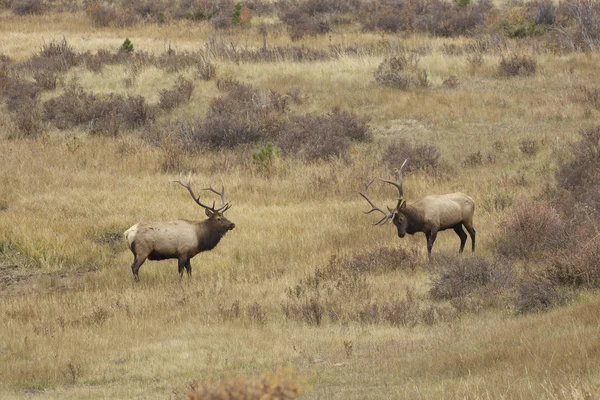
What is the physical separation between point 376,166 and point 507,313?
33.6 ft

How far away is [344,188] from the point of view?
785 inches

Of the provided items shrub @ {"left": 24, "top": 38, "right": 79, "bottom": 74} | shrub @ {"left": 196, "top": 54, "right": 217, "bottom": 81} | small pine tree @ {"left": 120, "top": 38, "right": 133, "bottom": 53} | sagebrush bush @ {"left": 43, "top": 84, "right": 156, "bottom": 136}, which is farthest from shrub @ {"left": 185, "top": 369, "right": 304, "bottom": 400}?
small pine tree @ {"left": 120, "top": 38, "right": 133, "bottom": 53}

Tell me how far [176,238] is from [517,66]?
15683 millimetres

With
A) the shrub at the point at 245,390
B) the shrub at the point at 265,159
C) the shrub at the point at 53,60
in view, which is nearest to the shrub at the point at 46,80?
the shrub at the point at 53,60

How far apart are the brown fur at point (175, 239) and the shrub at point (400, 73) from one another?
12769 millimetres

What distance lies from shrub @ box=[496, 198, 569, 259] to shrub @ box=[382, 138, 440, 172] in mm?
5824

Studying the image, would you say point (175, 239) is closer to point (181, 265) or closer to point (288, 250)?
point (181, 265)

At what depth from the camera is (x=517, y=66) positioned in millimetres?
27203

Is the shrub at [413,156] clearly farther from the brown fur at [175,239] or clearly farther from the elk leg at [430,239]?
the brown fur at [175,239]

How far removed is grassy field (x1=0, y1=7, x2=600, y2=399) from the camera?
929 cm

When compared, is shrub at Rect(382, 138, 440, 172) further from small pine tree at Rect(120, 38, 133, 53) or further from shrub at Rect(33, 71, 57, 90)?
small pine tree at Rect(120, 38, 133, 53)

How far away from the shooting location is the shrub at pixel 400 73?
26.6 meters

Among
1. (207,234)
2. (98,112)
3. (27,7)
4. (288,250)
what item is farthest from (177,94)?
(27,7)

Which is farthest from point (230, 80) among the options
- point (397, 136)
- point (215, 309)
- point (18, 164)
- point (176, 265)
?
point (215, 309)
